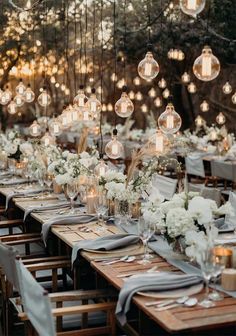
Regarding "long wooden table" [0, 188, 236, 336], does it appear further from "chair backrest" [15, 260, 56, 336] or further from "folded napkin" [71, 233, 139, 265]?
"chair backrest" [15, 260, 56, 336]

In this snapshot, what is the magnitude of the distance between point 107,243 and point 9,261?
0.78 metres

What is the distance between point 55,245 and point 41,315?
3090 mm

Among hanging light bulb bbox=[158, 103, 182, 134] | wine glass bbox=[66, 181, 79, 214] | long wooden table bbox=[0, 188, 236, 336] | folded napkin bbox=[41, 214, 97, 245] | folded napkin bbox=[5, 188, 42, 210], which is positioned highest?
hanging light bulb bbox=[158, 103, 182, 134]

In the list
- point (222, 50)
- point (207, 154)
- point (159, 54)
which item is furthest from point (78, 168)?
point (159, 54)

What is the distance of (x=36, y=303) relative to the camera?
10.7 ft

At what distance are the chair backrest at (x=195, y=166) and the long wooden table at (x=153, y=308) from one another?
16.5 feet

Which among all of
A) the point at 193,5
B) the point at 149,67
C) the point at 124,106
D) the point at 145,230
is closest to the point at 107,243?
the point at 145,230

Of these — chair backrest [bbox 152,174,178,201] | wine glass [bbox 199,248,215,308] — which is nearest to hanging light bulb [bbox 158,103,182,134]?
chair backrest [bbox 152,174,178,201]

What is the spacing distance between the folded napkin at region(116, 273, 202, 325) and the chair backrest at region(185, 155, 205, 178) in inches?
263

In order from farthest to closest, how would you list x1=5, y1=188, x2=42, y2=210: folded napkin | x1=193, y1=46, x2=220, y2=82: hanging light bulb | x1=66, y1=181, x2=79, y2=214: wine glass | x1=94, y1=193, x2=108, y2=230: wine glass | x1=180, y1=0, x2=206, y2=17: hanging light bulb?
x1=5, y1=188, x2=42, y2=210: folded napkin < x1=66, y1=181, x2=79, y2=214: wine glass < x1=94, y1=193, x2=108, y2=230: wine glass < x1=193, y1=46, x2=220, y2=82: hanging light bulb < x1=180, y1=0, x2=206, y2=17: hanging light bulb

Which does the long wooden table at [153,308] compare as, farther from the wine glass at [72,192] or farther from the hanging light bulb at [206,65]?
the hanging light bulb at [206,65]

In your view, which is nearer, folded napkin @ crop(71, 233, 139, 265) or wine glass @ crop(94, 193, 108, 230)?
folded napkin @ crop(71, 233, 139, 265)

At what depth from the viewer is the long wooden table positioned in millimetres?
3008

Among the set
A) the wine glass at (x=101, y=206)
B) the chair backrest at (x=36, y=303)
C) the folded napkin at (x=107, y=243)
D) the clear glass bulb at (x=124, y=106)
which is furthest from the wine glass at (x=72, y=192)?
the chair backrest at (x=36, y=303)
